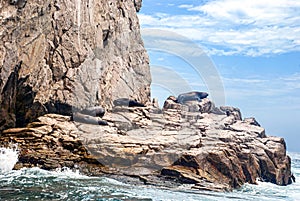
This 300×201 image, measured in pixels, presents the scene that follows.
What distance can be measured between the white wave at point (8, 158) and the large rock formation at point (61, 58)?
4.18 meters

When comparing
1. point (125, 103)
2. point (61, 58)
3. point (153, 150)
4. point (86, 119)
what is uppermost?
point (61, 58)

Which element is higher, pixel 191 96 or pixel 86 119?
pixel 191 96

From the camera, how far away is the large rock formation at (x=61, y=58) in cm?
3117

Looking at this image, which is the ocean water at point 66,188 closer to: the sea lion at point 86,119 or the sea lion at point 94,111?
the sea lion at point 86,119

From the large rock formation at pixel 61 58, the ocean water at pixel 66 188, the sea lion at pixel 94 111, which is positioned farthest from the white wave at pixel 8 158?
the sea lion at pixel 94 111

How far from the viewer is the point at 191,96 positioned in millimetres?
59156

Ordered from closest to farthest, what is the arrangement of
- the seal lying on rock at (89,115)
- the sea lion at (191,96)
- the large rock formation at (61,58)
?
1. the large rock formation at (61,58)
2. the seal lying on rock at (89,115)
3. the sea lion at (191,96)

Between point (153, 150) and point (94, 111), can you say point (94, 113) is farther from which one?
point (153, 150)

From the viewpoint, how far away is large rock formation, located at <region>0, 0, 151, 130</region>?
102 ft

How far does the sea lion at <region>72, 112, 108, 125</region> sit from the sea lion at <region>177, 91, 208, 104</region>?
76.1ft

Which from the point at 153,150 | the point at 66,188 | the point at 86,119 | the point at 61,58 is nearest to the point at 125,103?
the point at 86,119

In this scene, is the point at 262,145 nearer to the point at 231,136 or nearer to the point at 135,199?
the point at 231,136

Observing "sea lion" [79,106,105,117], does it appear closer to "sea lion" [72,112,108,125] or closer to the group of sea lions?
the group of sea lions

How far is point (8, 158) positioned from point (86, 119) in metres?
11.2
